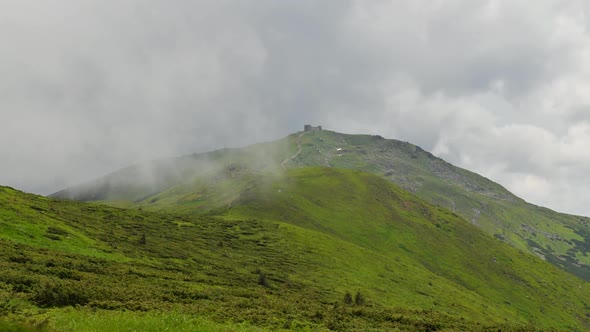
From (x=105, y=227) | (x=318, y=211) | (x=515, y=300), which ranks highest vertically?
(x=318, y=211)

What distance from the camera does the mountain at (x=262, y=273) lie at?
34.3 m

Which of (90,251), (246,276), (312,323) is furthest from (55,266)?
(246,276)

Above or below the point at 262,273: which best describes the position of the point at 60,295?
above

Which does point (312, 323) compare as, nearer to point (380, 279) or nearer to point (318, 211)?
point (380, 279)

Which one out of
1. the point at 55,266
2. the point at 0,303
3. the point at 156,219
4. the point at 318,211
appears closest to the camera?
the point at 0,303

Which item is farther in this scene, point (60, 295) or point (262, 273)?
point (262, 273)

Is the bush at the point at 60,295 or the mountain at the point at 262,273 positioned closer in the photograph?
the bush at the point at 60,295

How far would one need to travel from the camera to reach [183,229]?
392 feet

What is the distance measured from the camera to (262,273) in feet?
270

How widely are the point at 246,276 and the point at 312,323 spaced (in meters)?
42.8

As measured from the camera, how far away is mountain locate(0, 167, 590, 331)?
34344 millimetres

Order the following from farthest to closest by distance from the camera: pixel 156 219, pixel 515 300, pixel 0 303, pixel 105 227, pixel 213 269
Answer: pixel 515 300
pixel 156 219
pixel 105 227
pixel 213 269
pixel 0 303

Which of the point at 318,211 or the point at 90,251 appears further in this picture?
the point at 318,211

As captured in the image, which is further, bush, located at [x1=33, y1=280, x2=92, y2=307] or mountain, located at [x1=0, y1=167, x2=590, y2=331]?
mountain, located at [x1=0, y1=167, x2=590, y2=331]
